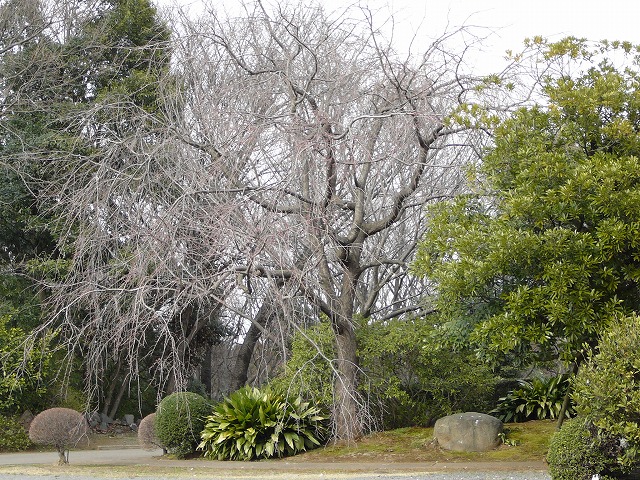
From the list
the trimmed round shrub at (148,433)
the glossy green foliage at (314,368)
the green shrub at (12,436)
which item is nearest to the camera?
the glossy green foliage at (314,368)

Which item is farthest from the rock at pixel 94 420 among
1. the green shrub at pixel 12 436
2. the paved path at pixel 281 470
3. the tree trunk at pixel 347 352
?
the tree trunk at pixel 347 352

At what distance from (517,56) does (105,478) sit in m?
9.40

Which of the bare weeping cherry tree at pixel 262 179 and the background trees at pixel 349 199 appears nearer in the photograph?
the background trees at pixel 349 199

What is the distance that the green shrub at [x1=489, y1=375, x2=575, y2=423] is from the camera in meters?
16.5

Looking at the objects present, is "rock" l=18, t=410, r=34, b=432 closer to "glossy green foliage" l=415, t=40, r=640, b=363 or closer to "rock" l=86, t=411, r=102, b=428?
"rock" l=86, t=411, r=102, b=428

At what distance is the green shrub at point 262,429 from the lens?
14.3 meters

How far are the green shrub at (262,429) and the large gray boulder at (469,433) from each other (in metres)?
2.34

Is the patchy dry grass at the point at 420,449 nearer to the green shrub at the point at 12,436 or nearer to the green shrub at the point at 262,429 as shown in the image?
the green shrub at the point at 262,429

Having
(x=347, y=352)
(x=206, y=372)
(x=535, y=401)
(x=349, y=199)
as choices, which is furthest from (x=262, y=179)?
(x=206, y=372)

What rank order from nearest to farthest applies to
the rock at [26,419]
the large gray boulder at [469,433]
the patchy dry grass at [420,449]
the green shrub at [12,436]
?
the patchy dry grass at [420,449] < the large gray boulder at [469,433] < the green shrub at [12,436] < the rock at [26,419]

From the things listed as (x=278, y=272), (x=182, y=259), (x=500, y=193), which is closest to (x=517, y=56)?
(x=500, y=193)

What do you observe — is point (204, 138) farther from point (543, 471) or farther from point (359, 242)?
point (543, 471)

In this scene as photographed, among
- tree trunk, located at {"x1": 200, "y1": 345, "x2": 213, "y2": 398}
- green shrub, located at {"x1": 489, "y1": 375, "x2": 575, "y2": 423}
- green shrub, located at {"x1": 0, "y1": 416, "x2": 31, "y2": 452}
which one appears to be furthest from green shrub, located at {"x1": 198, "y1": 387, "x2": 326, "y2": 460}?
tree trunk, located at {"x1": 200, "y1": 345, "x2": 213, "y2": 398}

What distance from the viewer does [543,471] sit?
1153cm
